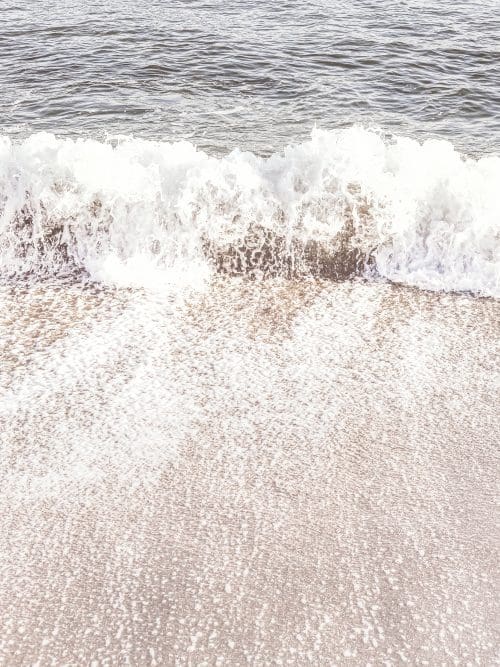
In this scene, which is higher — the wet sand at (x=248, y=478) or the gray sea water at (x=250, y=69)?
the gray sea water at (x=250, y=69)

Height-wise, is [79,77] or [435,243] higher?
[79,77]

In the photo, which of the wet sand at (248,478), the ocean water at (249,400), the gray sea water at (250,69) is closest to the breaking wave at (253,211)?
the ocean water at (249,400)

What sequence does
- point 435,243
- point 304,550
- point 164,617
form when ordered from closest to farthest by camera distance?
point 164,617 → point 304,550 → point 435,243

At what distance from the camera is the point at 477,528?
2896 mm

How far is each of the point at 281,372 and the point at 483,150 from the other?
4343 mm

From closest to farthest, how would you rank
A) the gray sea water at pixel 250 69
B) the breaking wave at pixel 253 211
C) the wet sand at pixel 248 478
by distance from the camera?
1. the wet sand at pixel 248 478
2. the breaking wave at pixel 253 211
3. the gray sea water at pixel 250 69

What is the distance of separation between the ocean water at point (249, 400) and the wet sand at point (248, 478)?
0.04ft

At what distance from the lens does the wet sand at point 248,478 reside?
8.16 ft

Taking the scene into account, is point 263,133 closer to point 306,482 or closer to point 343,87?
point 343,87

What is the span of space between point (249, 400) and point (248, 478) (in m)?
0.61

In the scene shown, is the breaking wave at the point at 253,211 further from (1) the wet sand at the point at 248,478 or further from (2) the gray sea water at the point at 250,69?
(2) the gray sea water at the point at 250,69

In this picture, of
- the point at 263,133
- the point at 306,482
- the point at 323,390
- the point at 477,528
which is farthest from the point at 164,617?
the point at 263,133

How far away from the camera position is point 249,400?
3.71 meters

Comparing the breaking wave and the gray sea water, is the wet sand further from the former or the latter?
the gray sea water
